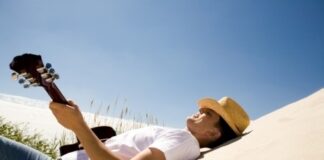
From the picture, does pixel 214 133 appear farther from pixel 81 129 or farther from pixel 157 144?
pixel 81 129

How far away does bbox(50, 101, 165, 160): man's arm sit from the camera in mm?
2455

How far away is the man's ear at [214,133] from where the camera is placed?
3641 mm

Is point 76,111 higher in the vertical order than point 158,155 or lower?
higher

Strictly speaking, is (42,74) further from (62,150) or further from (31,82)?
(62,150)

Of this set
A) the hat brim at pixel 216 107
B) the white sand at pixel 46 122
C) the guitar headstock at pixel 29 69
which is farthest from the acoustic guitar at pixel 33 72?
the white sand at pixel 46 122

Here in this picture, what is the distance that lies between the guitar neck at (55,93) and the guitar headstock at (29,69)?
0.25ft

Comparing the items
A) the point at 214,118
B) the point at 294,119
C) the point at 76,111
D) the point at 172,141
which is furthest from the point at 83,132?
the point at 294,119

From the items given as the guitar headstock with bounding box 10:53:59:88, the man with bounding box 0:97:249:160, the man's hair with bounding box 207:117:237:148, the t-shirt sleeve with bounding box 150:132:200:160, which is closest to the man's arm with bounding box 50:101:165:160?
the man with bounding box 0:97:249:160

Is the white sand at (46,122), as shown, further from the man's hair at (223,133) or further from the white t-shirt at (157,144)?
the white t-shirt at (157,144)

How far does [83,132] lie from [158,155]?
565 mm

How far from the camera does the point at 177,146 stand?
280 centimetres

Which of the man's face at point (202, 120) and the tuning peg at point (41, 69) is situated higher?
the tuning peg at point (41, 69)

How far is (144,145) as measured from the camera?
2994mm

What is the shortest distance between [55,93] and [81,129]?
32 cm
